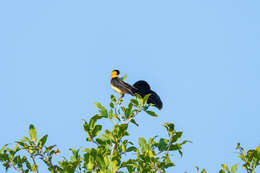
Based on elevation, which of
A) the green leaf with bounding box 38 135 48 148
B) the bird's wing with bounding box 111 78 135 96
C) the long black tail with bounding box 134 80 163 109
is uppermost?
the bird's wing with bounding box 111 78 135 96

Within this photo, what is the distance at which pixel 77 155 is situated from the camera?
7.09m

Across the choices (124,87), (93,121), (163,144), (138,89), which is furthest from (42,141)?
(124,87)

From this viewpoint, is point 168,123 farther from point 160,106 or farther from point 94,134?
point 160,106

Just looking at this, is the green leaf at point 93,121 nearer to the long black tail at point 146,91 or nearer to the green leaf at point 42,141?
the green leaf at point 42,141

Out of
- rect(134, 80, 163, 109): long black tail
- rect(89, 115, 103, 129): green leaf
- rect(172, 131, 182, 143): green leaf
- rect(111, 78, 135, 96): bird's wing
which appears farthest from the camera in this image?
rect(111, 78, 135, 96): bird's wing

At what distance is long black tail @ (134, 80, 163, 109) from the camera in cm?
960

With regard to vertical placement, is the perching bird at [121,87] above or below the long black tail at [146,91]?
above

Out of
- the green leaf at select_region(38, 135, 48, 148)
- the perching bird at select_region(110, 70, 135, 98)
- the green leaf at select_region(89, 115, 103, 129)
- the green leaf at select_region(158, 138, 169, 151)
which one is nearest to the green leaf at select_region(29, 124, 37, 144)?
the green leaf at select_region(38, 135, 48, 148)

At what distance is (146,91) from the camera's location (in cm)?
1044

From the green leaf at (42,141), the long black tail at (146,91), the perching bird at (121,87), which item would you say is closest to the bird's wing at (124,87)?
the perching bird at (121,87)

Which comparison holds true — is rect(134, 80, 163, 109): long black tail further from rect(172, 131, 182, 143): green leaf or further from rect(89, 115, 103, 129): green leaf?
rect(172, 131, 182, 143): green leaf

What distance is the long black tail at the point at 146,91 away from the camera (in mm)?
9602

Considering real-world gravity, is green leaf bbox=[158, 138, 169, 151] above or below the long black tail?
below

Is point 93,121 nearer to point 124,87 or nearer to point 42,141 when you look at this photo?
point 42,141
